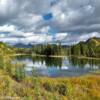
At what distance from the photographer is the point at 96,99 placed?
26281mm

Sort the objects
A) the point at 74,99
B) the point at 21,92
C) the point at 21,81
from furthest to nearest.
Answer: the point at 21,81 < the point at 74,99 < the point at 21,92

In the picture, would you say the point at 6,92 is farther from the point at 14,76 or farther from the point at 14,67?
the point at 14,67

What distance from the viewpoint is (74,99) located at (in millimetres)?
18969

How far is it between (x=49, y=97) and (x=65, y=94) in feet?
10.7

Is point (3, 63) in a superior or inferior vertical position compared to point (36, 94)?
superior

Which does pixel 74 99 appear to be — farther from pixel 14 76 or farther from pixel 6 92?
pixel 14 76

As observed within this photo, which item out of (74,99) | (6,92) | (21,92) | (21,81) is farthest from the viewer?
(21,81)

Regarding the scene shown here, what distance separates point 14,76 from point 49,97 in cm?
831

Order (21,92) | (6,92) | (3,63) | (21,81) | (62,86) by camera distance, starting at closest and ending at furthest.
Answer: (6,92) → (21,92) → (62,86) → (21,81) → (3,63)

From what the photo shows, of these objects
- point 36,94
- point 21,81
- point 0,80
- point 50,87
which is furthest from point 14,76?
point 36,94

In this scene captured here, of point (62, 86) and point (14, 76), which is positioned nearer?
point (62, 86)

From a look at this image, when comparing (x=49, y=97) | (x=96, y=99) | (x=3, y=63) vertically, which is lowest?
(x=96, y=99)

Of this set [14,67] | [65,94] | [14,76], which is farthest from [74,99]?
[14,67]

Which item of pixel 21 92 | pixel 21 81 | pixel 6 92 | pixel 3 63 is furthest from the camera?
pixel 3 63
